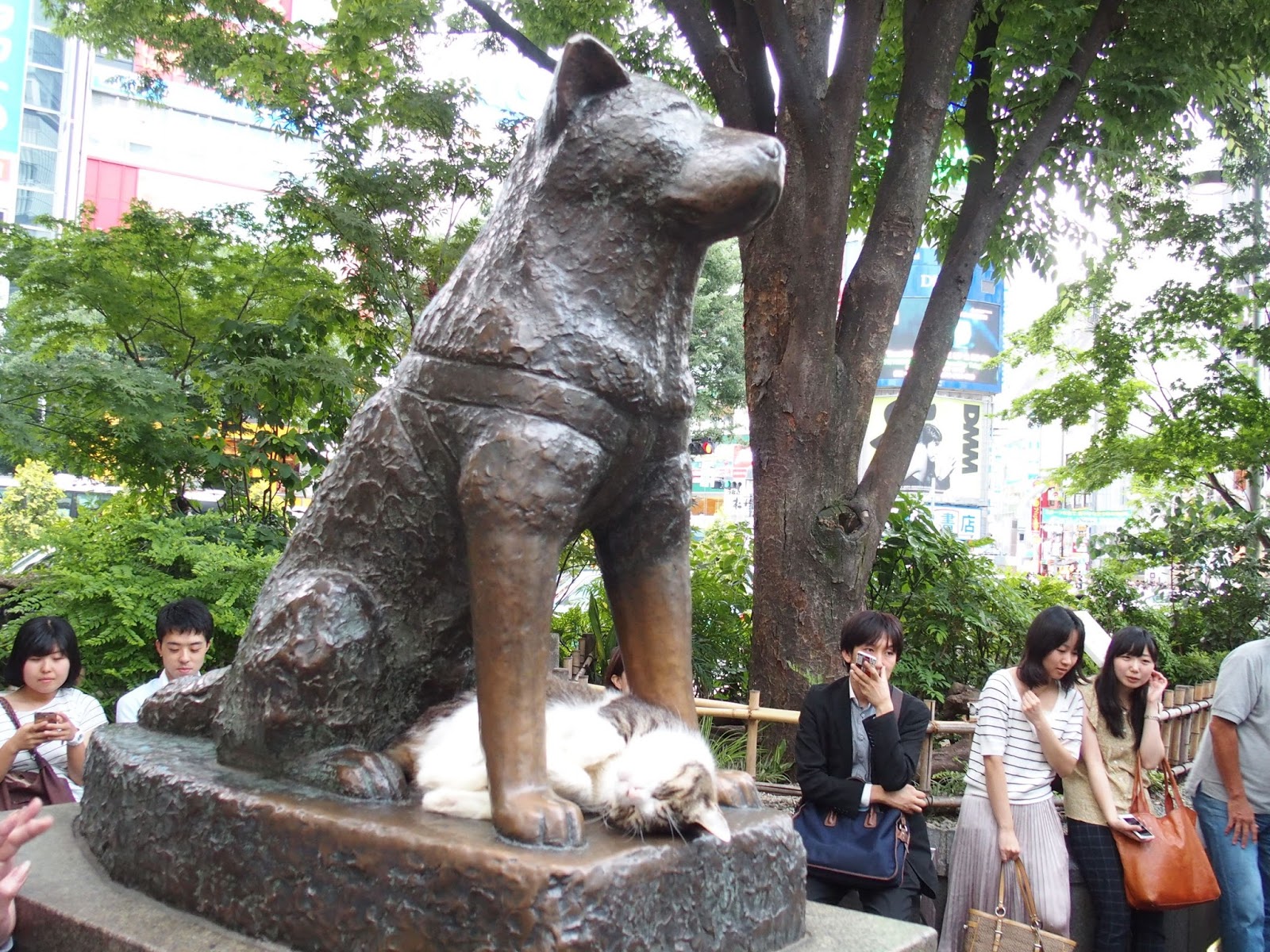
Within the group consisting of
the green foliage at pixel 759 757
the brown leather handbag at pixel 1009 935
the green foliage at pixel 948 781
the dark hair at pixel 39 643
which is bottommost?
the green foliage at pixel 948 781

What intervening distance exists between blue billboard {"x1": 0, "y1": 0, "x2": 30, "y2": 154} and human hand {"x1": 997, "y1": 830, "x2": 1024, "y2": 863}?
3688cm


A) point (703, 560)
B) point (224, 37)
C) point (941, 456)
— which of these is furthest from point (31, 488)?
point (941, 456)

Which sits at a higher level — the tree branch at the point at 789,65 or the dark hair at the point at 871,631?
the tree branch at the point at 789,65

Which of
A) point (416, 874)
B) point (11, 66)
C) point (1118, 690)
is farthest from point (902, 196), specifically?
point (11, 66)

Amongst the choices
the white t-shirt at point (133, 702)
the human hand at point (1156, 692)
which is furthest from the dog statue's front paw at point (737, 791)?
the human hand at point (1156, 692)

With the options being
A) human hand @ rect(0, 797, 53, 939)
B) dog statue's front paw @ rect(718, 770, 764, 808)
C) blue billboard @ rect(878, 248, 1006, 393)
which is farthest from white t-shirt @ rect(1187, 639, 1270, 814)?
blue billboard @ rect(878, 248, 1006, 393)

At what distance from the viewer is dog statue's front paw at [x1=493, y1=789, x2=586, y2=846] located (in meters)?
1.65

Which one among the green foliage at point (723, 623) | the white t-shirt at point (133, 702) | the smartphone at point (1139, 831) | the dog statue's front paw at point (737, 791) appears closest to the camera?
the dog statue's front paw at point (737, 791)

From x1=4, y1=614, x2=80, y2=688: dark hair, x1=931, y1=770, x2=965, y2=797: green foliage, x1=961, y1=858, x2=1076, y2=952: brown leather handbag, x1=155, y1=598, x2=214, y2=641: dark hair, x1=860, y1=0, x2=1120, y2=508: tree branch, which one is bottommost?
x1=931, y1=770, x2=965, y2=797: green foliage

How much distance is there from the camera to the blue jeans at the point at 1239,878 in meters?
3.93

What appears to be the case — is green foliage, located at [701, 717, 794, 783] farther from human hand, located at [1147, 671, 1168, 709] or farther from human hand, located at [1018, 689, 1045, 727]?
human hand, located at [1147, 671, 1168, 709]

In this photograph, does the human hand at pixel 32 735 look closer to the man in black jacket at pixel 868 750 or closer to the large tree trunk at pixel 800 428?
the man in black jacket at pixel 868 750

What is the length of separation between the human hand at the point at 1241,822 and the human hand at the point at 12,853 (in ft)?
13.2

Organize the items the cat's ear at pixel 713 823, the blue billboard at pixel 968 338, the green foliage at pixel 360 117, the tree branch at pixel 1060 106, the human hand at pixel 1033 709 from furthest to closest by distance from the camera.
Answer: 1. the blue billboard at pixel 968 338
2. the green foliage at pixel 360 117
3. the tree branch at pixel 1060 106
4. the human hand at pixel 1033 709
5. the cat's ear at pixel 713 823
